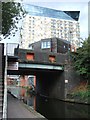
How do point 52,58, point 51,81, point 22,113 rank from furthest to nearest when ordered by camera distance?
point 51,81 → point 52,58 → point 22,113

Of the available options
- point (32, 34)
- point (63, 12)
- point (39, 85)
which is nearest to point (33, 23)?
point (32, 34)

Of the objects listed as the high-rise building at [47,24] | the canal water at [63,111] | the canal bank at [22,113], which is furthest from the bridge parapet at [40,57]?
the high-rise building at [47,24]

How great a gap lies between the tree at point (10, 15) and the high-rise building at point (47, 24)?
252 ft

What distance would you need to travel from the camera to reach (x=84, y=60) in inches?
→ 1248

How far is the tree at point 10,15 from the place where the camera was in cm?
2166

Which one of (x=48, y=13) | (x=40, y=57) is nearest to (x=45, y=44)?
(x=40, y=57)

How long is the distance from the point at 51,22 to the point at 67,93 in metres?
77.1

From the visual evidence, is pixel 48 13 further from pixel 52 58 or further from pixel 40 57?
pixel 40 57

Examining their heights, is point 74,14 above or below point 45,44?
above

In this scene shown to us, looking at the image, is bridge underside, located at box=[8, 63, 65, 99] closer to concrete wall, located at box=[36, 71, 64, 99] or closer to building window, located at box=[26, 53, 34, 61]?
concrete wall, located at box=[36, 71, 64, 99]

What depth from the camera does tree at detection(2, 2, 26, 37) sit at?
21.7 metres

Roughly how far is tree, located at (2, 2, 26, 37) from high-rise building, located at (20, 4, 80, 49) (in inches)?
3024

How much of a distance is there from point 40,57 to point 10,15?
35.5ft

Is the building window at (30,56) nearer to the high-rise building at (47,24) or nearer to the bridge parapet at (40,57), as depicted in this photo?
the bridge parapet at (40,57)
